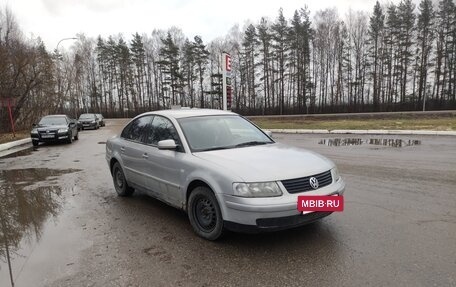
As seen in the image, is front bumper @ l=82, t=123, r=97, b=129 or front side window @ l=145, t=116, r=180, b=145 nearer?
front side window @ l=145, t=116, r=180, b=145

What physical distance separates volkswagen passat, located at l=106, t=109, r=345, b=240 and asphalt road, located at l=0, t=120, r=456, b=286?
1.17 feet

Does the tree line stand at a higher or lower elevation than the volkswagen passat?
higher

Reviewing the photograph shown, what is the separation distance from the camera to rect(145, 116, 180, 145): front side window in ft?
17.0

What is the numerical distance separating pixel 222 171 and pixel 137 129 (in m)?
2.71

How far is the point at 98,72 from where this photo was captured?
76.6 m

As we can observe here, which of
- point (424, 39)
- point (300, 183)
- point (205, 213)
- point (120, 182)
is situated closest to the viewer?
point (300, 183)

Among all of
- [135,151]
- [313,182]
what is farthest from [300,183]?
[135,151]

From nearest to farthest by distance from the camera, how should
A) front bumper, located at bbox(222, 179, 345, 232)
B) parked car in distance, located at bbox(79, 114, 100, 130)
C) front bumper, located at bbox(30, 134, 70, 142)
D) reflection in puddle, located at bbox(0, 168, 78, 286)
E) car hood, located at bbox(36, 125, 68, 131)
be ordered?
front bumper, located at bbox(222, 179, 345, 232) < reflection in puddle, located at bbox(0, 168, 78, 286) < front bumper, located at bbox(30, 134, 70, 142) < car hood, located at bbox(36, 125, 68, 131) < parked car in distance, located at bbox(79, 114, 100, 130)

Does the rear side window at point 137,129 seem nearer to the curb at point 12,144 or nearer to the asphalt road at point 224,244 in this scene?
the asphalt road at point 224,244

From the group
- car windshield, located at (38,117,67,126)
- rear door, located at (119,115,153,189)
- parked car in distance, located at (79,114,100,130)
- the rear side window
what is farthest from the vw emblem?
parked car in distance, located at (79,114,100,130)

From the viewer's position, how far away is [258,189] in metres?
3.83

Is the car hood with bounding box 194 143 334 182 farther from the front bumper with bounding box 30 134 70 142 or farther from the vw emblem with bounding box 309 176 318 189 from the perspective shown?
the front bumper with bounding box 30 134 70 142

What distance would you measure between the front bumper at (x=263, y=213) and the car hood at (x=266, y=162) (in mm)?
236

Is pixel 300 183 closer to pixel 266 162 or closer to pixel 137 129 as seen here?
pixel 266 162
